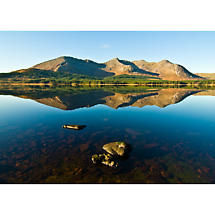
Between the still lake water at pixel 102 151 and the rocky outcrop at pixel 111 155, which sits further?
the rocky outcrop at pixel 111 155

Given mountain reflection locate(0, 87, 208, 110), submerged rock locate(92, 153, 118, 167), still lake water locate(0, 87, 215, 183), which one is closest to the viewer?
still lake water locate(0, 87, 215, 183)

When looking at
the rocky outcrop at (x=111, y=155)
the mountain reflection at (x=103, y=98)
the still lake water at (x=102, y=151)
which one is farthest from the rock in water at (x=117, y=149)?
the mountain reflection at (x=103, y=98)

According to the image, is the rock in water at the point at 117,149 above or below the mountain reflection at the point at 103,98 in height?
below

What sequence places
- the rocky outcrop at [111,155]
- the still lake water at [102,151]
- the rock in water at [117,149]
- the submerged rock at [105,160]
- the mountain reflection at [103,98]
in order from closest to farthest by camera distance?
the still lake water at [102,151]
the submerged rock at [105,160]
the rocky outcrop at [111,155]
the rock in water at [117,149]
the mountain reflection at [103,98]

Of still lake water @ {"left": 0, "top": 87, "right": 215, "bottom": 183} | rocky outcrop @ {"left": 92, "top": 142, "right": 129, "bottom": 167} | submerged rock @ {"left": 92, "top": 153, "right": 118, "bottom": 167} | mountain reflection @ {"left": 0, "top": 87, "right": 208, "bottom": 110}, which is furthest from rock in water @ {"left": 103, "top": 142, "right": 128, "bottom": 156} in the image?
mountain reflection @ {"left": 0, "top": 87, "right": 208, "bottom": 110}

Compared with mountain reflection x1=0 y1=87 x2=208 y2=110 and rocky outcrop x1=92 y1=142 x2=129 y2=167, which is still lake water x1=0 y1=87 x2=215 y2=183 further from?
mountain reflection x1=0 y1=87 x2=208 y2=110

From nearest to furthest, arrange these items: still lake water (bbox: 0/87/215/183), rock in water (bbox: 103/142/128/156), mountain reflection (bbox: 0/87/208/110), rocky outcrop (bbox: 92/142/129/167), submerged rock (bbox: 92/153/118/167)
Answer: still lake water (bbox: 0/87/215/183) < submerged rock (bbox: 92/153/118/167) < rocky outcrop (bbox: 92/142/129/167) < rock in water (bbox: 103/142/128/156) < mountain reflection (bbox: 0/87/208/110)

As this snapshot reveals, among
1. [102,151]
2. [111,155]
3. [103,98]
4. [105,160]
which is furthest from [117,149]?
[103,98]

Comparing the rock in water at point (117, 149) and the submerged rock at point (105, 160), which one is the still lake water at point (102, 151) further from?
the rock in water at point (117, 149)

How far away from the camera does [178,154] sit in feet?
64.4

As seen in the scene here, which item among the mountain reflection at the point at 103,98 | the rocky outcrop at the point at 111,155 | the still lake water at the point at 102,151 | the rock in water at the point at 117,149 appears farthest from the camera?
the mountain reflection at the point at 103,98

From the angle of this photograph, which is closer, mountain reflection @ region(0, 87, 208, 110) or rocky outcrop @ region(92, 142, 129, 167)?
rocky outcrop @ region(92, 142, 129, 167)

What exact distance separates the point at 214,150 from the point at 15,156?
28853 mm

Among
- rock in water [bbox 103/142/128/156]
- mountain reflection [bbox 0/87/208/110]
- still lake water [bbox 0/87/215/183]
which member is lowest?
still lake water [bbox 0/87/215/183]
